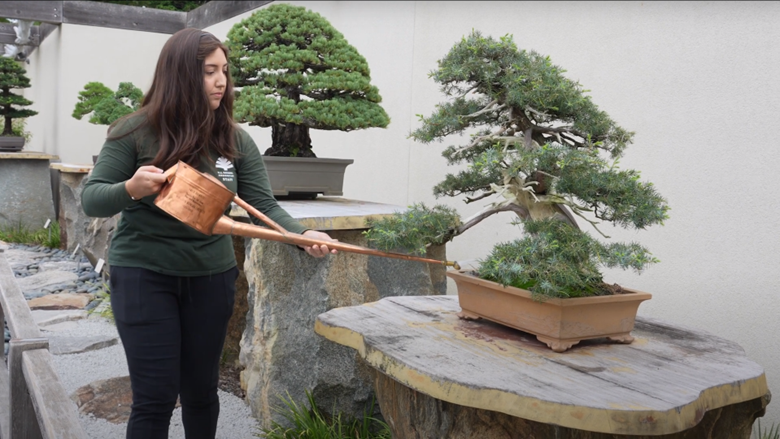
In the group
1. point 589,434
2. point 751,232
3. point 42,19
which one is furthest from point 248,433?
point 42,19

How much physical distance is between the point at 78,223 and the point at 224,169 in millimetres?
4851

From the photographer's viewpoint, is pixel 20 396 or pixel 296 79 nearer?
pixel 20 396

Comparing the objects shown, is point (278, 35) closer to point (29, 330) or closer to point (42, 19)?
point (29, 330)

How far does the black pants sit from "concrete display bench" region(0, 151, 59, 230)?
19.3 ft

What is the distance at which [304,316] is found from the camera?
244 centimetres

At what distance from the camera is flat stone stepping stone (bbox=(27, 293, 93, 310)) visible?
171 inches

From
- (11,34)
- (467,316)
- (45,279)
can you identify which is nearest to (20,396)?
(467,316)

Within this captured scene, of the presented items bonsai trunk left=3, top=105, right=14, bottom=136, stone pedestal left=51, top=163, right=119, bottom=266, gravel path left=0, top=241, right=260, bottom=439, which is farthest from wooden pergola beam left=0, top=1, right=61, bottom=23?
gravel path left=0, top=241, right=260, bottom=439

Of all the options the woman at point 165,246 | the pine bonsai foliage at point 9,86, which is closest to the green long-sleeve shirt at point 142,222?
the woman at point 165,246

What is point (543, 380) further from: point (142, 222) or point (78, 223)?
point (78, 223)

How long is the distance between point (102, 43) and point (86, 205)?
649 cm

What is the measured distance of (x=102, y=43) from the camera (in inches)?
284

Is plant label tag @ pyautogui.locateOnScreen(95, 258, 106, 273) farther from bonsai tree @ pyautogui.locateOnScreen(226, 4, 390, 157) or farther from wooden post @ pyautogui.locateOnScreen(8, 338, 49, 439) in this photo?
wooden post @ pyautogui.locateOnScreen(8, 338, 49, 439)

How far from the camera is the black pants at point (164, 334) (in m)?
1.52
